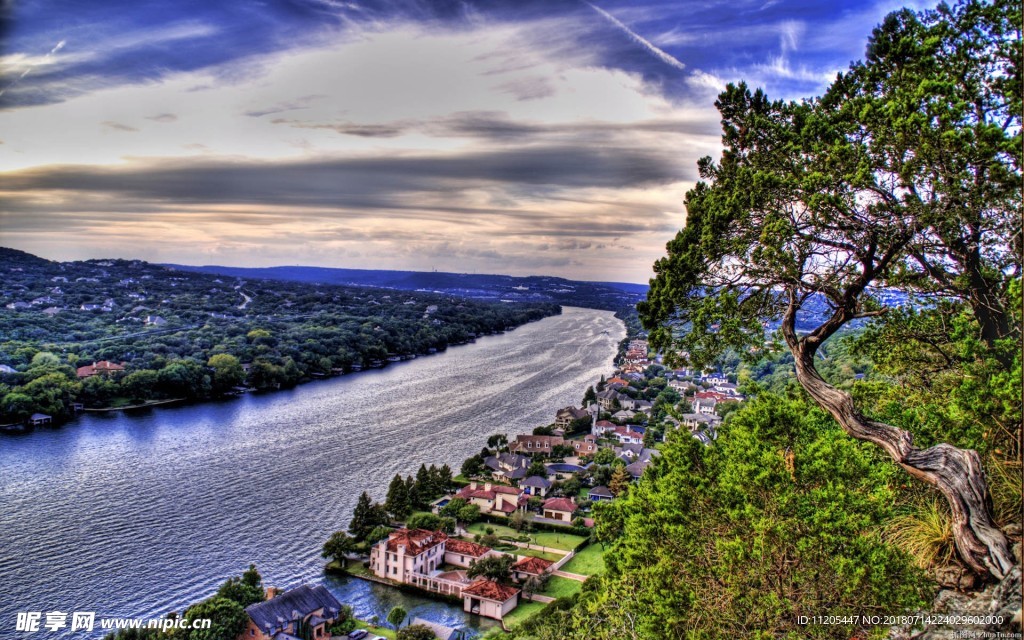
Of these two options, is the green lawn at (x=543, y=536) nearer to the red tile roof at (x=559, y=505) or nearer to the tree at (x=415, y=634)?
the red tile roof at (x=559, y=505)

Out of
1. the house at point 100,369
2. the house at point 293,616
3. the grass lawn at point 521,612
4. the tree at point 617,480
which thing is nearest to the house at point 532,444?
the tree at point 617,480

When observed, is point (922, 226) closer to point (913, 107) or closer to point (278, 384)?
point (913, 107)

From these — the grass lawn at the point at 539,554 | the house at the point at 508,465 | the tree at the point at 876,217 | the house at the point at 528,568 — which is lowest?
the grass lawn at the point at 539,554

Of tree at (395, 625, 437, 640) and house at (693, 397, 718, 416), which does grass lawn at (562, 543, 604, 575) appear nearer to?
tree at (395, 625, 437, 640)

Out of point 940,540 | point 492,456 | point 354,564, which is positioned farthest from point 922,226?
point 492,456

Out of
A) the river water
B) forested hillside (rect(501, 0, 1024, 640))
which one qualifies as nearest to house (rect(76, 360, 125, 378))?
the river water
